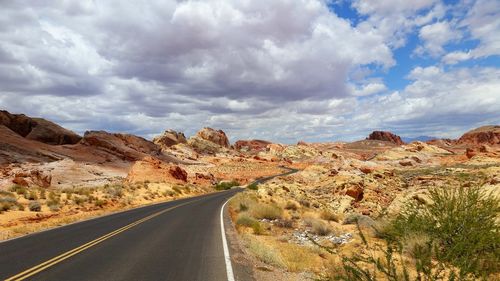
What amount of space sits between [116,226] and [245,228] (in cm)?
614

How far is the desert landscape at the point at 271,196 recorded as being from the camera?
10.3 m

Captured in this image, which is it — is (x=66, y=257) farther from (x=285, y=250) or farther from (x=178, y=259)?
(x=285, y=250)

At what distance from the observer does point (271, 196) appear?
33125mm

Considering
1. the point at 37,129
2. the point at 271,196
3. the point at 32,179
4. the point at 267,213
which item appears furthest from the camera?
the point at 37,129

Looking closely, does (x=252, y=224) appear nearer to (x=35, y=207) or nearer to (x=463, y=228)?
(x=463, y=228)

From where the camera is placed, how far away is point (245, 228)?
1769 cm

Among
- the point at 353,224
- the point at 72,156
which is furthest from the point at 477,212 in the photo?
the point at 72,156

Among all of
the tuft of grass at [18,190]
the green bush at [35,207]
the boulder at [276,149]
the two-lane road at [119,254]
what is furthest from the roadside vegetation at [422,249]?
the boulder at [276,149]

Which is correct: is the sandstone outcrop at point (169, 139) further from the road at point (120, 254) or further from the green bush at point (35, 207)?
the road at point (120, 254)

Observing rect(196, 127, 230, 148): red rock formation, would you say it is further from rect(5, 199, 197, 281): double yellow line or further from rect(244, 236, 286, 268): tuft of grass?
rect(244, 236, 286, 268): tuft of grass

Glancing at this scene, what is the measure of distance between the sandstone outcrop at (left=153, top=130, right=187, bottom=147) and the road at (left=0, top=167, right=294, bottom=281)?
451ft

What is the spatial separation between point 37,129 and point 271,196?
70.8 m

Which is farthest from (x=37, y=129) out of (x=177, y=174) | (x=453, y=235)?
(x=453, y=235)

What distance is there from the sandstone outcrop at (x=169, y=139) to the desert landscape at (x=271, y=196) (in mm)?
36978
